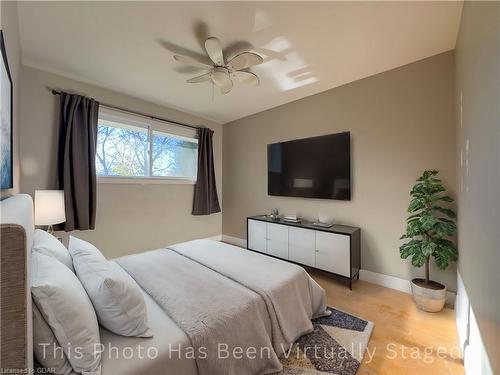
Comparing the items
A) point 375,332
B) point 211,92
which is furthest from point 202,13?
point 375,332

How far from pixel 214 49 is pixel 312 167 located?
1986 millimetres

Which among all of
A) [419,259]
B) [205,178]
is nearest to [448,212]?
[419,259]

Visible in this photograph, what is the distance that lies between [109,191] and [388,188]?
3603mm

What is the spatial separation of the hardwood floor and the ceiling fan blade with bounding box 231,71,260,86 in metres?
2.48

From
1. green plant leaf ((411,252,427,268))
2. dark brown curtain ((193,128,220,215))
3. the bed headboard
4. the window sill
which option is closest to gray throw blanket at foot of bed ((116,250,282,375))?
the bed headboard

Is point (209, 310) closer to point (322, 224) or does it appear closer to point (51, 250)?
point (51, 250)

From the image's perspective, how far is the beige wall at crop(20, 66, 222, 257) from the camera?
2.51 metres

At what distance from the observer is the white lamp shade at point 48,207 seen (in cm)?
204

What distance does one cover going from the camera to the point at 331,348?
1.62 m

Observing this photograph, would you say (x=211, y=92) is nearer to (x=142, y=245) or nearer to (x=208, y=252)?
(x=208, y=252)

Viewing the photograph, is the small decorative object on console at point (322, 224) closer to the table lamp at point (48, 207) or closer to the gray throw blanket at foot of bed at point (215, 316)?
the gray throw blanket at foot of bed at point (215, 316)

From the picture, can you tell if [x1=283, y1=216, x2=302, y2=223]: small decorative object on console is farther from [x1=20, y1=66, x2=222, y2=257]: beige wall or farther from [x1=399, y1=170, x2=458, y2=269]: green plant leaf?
[x1=20, y1=66, x2=222, y2=257]: beige wall

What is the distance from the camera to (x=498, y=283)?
87cm

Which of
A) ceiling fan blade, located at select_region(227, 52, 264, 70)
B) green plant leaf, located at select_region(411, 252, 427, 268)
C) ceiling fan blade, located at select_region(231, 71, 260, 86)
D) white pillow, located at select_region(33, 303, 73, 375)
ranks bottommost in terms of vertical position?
green plant leaf, located at select_region(411, 252, 427, 268)
